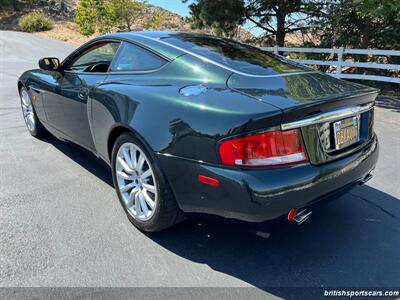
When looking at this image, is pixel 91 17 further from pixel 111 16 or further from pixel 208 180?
pixel 208 180

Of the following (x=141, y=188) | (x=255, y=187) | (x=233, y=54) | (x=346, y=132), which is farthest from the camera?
(x=233, y=54)

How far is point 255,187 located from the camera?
2.19 meters

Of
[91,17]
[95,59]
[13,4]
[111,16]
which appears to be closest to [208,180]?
[95,59]

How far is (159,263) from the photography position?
2.60 metres

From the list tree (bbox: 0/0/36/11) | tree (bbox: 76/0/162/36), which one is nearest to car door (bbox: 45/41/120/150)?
tree (bbox: 76/0/162/36)

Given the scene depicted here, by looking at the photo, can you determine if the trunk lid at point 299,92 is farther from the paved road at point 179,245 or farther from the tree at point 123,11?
the tree at point 123,11

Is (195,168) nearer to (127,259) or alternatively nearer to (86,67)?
(127,259)

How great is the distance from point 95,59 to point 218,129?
2.38 metres

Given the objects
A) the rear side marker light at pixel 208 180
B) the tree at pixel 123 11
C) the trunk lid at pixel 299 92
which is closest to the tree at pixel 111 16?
the tree at pixel 123 11

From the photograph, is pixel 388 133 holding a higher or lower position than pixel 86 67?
lower

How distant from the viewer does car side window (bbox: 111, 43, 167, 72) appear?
3.07 metres

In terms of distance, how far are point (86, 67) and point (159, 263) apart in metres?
2.42

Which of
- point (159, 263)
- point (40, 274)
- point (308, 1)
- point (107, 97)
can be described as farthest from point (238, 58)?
point (308, 1)

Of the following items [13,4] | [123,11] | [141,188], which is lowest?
[141,188]
